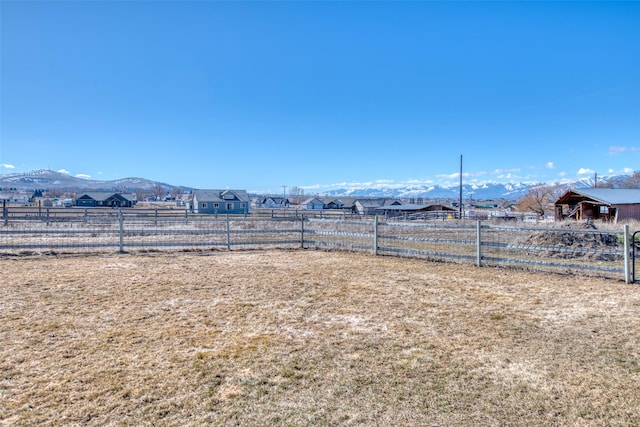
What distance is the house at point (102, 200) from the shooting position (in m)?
71.0

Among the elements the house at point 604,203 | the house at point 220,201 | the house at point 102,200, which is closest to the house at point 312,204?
the house at point 220,201

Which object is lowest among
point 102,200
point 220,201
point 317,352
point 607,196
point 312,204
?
point 317,352

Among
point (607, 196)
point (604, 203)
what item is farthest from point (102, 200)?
point (607, 196)

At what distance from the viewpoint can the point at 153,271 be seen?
29.9 feet

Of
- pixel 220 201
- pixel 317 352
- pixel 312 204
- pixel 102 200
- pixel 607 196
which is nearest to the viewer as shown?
pixel 317 352

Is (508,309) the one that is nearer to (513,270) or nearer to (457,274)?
(457,274)

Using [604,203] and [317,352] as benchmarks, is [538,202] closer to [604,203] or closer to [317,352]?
[604,203]

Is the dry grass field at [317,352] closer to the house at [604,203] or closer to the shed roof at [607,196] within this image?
the house at [604,203]

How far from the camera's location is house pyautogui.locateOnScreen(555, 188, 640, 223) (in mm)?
25266

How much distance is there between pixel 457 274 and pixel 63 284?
8591mm

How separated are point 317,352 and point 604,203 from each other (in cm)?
2870

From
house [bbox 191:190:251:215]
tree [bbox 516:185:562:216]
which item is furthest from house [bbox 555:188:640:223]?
house [bbox 191:190:251:215]

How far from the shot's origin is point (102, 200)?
237 feet

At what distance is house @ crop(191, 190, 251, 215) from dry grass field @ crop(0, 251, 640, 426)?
172ft
